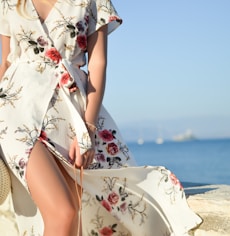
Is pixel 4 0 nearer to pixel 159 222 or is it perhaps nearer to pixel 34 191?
pixel 34 191

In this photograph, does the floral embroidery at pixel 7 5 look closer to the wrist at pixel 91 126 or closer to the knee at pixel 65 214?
the wrist at pixel 91 126

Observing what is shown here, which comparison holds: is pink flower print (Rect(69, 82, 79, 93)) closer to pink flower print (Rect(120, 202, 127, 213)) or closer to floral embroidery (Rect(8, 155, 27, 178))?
floral embroidery (Rect(8, 155, 27, 178))

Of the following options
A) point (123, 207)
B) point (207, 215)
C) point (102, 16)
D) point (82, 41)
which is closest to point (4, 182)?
point (123, 207)

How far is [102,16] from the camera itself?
2.91 m

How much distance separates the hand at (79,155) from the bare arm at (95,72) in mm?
110

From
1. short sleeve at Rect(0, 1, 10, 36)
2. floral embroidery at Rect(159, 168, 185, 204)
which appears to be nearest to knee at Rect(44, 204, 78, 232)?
floral embroidery at Rect(159, 168, 185, 204)

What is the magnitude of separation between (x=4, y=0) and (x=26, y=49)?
24cm

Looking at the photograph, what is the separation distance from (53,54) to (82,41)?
0.46 ft

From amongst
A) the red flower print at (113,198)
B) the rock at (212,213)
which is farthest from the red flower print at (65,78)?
the rock at (212,213)

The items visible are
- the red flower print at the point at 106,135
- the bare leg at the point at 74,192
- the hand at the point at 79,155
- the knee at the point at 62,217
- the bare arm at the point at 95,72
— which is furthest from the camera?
the red flower print at the point at 106,135

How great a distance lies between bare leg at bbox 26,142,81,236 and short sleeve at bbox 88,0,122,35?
672 millimetres

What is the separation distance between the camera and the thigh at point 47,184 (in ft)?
8.07

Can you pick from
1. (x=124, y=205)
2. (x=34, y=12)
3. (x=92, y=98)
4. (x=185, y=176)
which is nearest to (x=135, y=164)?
(x=124, y=205)

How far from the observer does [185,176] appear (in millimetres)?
35469
